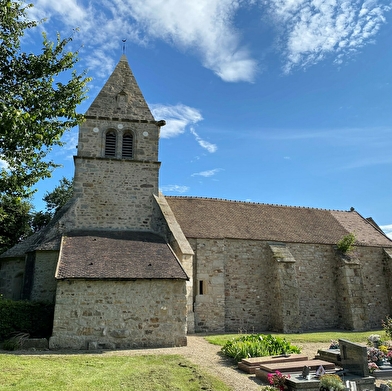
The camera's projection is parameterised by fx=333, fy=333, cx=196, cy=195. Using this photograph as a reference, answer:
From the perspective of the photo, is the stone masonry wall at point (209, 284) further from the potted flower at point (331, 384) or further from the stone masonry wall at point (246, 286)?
the potted flower at point (331, 384)


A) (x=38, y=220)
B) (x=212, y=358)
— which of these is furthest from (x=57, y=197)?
(x=212, y=358)

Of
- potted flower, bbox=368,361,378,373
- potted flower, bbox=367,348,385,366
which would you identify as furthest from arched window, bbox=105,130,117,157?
potted flower, bbox=368,361,378,373

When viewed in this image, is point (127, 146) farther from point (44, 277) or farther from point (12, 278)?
point (12, 278)

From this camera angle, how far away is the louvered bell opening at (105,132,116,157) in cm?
1766

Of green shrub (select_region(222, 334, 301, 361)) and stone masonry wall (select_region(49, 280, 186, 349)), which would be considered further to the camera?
stone masonry wall (select_region(49, 280, 186, 349))

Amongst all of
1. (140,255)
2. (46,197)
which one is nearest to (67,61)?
(140,255)

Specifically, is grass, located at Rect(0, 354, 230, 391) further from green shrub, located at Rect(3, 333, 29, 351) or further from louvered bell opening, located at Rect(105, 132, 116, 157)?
louvered bell opening, located at Rect(105, 132, 116, 157)

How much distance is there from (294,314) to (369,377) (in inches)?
388

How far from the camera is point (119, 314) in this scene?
1230 cm

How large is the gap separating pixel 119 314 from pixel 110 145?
9.09 m

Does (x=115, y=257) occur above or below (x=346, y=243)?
below

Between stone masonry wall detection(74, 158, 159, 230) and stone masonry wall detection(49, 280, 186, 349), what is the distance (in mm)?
4490

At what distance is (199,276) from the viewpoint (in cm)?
1791

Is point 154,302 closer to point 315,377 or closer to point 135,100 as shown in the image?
point 315,377
